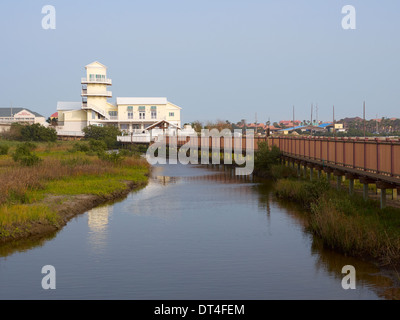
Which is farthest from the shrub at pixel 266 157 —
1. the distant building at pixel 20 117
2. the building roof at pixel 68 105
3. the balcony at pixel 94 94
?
the distant building at pixel 20 117

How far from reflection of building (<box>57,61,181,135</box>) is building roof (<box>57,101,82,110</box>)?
708 centimetres

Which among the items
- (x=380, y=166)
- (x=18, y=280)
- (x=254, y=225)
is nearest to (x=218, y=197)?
(x=254, y=225)

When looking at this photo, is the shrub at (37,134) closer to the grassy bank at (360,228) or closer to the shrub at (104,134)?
the shrub at (104,134)

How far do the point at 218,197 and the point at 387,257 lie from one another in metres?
19.4

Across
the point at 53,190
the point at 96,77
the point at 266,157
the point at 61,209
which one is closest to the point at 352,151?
the point at 61,209

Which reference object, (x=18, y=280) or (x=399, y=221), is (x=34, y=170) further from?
(x=399, y=221)

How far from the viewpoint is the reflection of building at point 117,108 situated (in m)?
118

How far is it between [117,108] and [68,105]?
15023 millimetres

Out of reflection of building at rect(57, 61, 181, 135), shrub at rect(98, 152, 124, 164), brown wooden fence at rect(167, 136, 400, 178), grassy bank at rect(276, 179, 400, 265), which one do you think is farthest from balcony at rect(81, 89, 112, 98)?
grassy bank at rect(276, 179, 400, 265)

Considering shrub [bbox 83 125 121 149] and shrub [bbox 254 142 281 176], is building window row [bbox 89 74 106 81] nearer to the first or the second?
shrub [bbox 83 125 121 149]

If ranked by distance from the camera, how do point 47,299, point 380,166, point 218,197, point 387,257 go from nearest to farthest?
point 47,299
point 387,257
point 380,166
point 218,197

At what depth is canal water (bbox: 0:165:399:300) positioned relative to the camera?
16.6 meters

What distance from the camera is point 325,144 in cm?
3331

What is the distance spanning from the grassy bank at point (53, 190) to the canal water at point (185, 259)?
823 mm
